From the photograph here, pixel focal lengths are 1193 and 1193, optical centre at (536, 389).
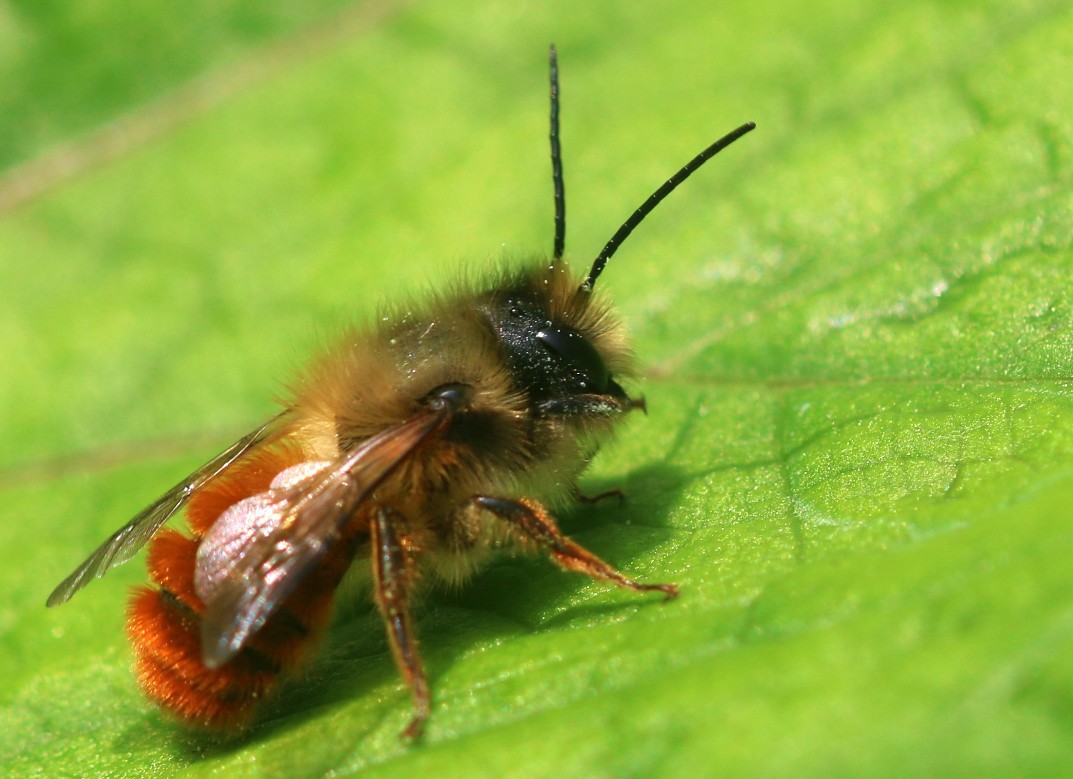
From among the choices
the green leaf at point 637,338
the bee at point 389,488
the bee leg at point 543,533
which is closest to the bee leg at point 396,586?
the bee at point 389,488

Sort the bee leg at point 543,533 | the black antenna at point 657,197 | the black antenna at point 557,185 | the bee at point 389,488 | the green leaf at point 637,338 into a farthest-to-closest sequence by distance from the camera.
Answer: the black antenna at point 557,185 < the black antenna at point 657,197 < the bee leg at point 543,533 < the bee at point 389,488 < the green leaf at point 637,338

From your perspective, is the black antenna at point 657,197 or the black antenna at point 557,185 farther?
the black antenna at point 557,185

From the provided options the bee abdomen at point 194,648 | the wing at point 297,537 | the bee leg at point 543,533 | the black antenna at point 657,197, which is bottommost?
the bee leg at point 543,533

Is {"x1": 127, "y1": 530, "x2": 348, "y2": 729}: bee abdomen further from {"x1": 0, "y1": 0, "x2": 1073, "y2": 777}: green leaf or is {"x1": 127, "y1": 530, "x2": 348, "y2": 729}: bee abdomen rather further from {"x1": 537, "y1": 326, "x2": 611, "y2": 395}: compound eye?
{"x1": 537, "y1": 326, "x2": 611, "y2": 395}: compound eye

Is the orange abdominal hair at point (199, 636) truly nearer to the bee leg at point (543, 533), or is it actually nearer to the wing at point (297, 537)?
the wing at point (297, 537)

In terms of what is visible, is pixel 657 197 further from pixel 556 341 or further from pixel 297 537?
pixel 297 537

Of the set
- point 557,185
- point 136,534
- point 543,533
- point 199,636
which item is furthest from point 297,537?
point 557,185

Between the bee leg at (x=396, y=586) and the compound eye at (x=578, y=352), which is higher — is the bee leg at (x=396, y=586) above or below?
below

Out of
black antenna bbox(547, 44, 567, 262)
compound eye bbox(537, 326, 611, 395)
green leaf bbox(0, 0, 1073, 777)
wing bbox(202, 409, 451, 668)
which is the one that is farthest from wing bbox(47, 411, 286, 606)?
black antenna bbox(547, 44, 567, 262)
